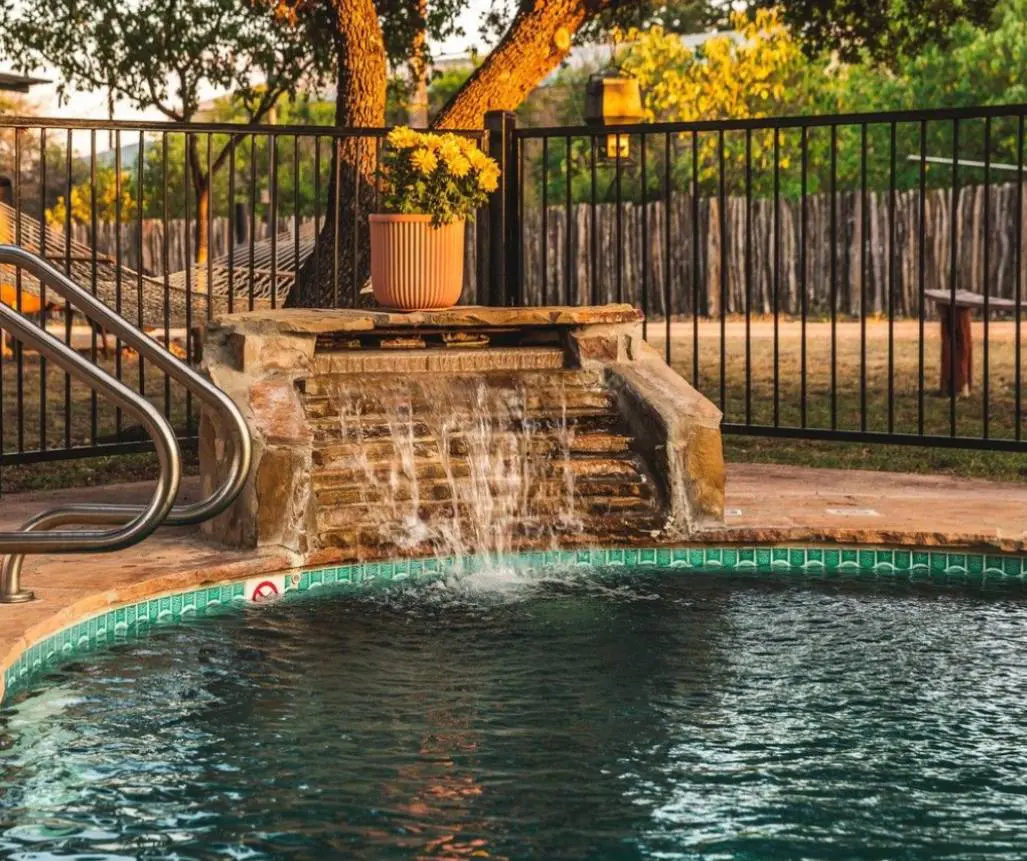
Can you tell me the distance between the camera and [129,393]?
4.91 m

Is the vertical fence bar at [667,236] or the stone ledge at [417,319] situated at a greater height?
the vertical fence bar at [667,236]

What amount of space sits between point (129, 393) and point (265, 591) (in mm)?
1546

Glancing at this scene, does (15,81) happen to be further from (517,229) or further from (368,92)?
(517,229)

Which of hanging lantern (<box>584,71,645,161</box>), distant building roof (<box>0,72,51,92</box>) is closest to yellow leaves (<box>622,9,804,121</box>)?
hanging lantern (<box>584,71,645,161</box>)

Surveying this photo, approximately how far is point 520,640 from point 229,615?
102 centimetres

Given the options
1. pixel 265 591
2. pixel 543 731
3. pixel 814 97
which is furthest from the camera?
pixel 814 97

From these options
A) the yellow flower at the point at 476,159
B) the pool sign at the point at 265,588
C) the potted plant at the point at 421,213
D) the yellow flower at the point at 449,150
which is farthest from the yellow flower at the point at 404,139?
the pool sign at the point at 265,588

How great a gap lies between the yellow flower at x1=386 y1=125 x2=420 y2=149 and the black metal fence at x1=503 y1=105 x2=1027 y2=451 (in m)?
0.66

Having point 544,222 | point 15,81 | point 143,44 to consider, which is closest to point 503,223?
point 544,222

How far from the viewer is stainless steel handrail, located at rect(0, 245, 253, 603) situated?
497 cm

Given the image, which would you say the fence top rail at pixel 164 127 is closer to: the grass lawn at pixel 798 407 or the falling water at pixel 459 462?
the grass lawn at pixel 798 407

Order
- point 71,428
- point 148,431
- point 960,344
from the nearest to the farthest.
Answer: point 148,431, point 71,428, point 960,344

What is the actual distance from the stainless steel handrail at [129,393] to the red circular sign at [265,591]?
1.03 m

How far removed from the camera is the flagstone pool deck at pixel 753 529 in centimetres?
574
